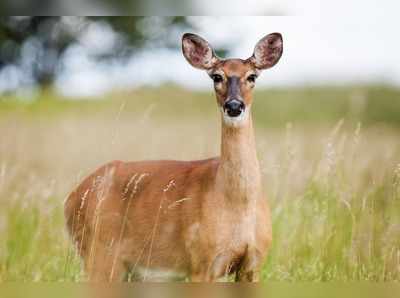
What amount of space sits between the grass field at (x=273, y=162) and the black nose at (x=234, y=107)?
76 centimetres

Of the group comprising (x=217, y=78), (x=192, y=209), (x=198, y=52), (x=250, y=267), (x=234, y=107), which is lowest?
(x=250, y=267)

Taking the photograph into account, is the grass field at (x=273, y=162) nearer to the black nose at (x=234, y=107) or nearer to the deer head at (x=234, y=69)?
the deer head at (x=234, y=69)

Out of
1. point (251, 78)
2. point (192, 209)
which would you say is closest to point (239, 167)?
point (192, 209)

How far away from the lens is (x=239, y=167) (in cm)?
387

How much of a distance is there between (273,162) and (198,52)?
1.62 m

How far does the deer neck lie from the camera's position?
3.84 meters

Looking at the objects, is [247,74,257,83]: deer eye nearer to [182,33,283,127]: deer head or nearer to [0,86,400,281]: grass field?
[182,33,283,127]: deer head

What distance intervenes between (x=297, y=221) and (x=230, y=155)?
4.28 feet

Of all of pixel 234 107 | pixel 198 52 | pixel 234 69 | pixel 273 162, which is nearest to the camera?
pixel 234 107

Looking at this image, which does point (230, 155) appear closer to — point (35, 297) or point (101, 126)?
point (35, 297)

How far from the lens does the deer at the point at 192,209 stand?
3797 millimetres

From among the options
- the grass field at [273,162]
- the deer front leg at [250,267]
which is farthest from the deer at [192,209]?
the grass field at [273,162]

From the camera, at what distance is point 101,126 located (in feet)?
28.7

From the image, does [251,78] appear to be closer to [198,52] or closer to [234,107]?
[234,107]
